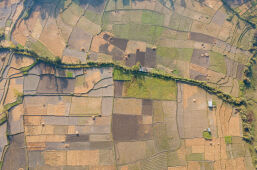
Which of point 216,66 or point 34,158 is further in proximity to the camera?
point 216,66

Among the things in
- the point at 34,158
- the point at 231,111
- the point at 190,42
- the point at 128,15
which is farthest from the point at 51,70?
the point at 231,111

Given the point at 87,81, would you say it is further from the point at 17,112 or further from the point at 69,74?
the point at 17,112

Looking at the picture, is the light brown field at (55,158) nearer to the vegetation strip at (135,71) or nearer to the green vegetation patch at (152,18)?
the vegetation strip at (135,71)

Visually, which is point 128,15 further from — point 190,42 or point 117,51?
point 190,42

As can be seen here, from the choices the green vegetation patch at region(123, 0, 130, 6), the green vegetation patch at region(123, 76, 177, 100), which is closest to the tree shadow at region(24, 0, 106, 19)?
the green vegetation patch at region(123, 0, 130, 6)

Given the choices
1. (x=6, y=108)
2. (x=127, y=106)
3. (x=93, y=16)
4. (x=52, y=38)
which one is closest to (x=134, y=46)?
(x=93, y=16)

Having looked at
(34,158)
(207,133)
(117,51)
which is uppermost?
(117,51)
